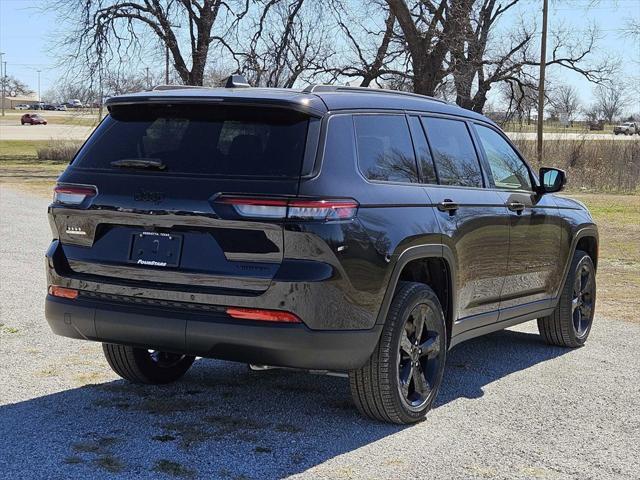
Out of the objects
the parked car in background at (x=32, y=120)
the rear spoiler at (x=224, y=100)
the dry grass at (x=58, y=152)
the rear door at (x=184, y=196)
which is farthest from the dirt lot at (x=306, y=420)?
the parked car in background at (x=32, y=120)

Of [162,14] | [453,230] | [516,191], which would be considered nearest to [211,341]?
[453,230]

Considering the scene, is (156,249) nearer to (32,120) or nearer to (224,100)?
(224,100)

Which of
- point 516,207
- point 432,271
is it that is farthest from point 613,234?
point 432,271

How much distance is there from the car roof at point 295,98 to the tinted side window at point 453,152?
20 cm

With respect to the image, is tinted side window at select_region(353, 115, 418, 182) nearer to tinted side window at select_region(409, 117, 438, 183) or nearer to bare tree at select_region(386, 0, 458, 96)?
tinted side window at select_region(409, 117, 438, 183)

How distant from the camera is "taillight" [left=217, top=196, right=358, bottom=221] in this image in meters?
4.75

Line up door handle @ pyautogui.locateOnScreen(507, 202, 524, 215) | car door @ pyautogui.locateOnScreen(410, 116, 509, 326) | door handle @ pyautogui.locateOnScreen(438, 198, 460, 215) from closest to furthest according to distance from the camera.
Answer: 1. door handle @ pyautogui.locateOnScreen(438, 198, 460, 215)
2. car door @ pyautogui.locateOnScreen(410, 116, 509, 326)
3. door handle @ pyautogui.locateOnScreen(507, 202, 524, 215)

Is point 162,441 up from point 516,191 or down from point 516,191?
down

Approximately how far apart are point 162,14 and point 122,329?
107 feet

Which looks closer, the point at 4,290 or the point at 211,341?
the point at 211,341

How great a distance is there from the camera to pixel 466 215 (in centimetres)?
608

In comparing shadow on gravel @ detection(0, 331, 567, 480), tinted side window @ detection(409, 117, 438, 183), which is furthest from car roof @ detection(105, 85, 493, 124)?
shadow on gravel @ detection(0, 331, 567, 480)

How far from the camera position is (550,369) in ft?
23.4

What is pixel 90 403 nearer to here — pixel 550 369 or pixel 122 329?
pixel 122 329
